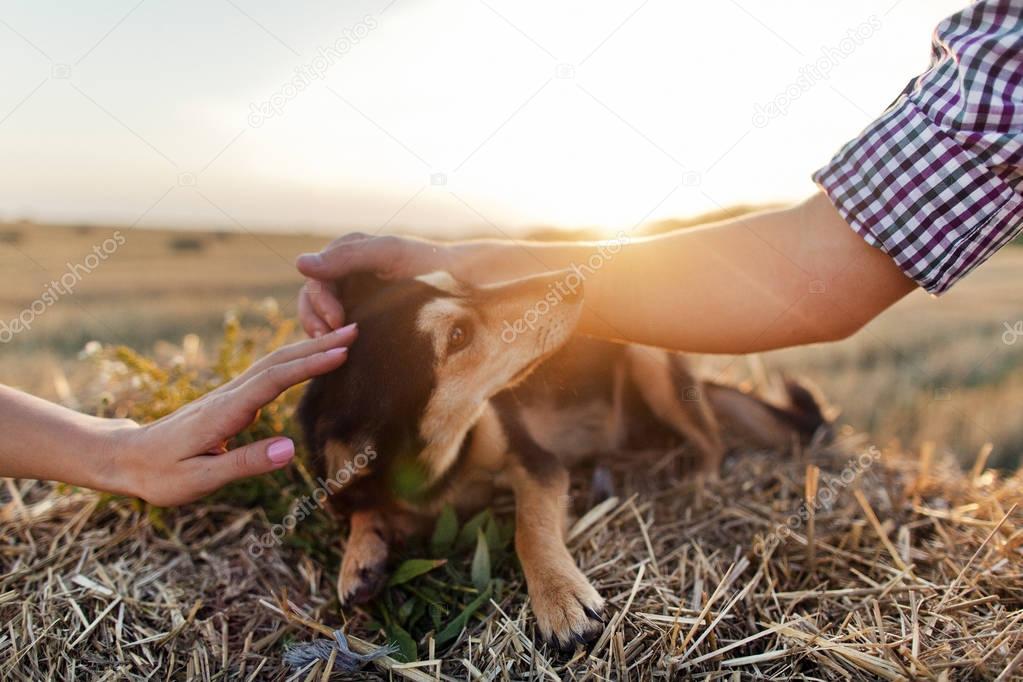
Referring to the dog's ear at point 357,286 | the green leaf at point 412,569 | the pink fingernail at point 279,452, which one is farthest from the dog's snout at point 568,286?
the pink fingernail at point 279,452

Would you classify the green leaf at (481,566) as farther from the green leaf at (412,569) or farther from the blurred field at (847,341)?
the blurred field at (847,341)

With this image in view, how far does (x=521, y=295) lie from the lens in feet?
9.29

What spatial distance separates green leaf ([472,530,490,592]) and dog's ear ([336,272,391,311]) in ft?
3.51

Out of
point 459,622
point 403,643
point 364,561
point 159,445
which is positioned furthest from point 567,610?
point 159,445

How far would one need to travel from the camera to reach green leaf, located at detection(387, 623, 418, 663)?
2121 millimetres

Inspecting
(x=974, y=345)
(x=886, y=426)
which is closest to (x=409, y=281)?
(x=886, y=426)

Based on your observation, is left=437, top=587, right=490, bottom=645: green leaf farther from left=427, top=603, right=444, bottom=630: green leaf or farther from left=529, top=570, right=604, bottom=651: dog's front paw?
left=529, top=570, right=604, bottom=651: dog's front paw

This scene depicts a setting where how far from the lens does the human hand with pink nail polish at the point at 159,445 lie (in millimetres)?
2020

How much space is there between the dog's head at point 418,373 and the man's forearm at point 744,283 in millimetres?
214

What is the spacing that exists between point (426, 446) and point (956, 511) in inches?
87.0

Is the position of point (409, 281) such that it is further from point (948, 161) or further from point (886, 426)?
point (886, 426)

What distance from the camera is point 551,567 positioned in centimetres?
239

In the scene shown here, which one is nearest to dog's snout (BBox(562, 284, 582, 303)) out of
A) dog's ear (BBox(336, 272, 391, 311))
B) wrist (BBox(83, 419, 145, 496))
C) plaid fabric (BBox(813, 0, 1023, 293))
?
dog's ear (BBox(336, 272, 391, 311))

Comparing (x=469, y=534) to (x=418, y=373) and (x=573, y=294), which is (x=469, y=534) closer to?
(x=418, y=373)
